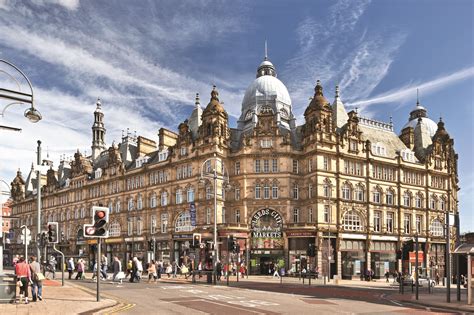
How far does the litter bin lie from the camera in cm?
1788

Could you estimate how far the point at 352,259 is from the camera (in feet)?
184

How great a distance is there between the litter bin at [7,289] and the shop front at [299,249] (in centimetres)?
3895

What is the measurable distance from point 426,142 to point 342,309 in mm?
56234

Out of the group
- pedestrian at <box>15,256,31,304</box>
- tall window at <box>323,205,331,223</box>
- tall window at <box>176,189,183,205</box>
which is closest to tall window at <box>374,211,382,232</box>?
tall window at <box>323,205,331,223</box>

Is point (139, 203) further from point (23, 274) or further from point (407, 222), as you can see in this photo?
point (23, 274)

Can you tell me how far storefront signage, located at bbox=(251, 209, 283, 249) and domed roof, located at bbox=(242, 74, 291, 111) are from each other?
18055 millimetres

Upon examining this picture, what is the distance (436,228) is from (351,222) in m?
15.3

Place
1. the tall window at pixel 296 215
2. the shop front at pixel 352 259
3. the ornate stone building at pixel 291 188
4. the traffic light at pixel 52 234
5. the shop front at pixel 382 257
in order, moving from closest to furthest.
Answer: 1. the traffic light at pixel 52 234
2. the shop front at pixel 352 259
3. the ornate stone building at pixel 291 188
4. the tall window at pixel 296 215
5. the shop front at pixel 382 257

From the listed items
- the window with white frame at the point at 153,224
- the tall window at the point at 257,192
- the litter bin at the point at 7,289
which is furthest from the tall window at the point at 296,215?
the litter bin at the point at 7,289

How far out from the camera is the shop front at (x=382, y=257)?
57.5m

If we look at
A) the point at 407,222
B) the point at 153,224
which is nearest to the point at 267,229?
the point at 153,224

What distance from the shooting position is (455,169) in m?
74.4

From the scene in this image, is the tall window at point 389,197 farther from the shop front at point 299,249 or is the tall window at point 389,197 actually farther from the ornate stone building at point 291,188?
the shop front at point 299,249

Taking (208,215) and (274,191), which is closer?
(274,191)
